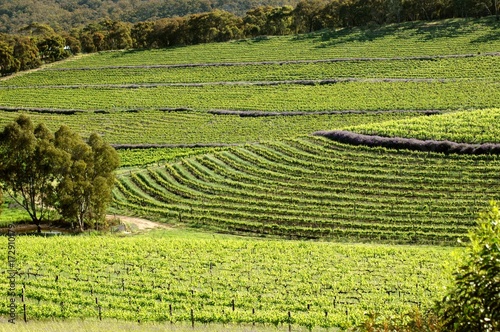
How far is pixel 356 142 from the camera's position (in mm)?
57656

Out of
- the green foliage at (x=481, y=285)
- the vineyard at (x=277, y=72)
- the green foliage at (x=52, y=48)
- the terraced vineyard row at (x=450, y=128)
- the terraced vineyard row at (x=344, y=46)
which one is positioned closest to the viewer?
the green foliage at (x=481, y=285)

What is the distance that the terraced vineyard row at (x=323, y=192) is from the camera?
44.4m

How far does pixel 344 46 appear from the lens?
350 feet

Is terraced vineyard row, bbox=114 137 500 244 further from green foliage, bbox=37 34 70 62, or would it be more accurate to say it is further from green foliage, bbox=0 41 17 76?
green foliage, bbox=37 34 70 62

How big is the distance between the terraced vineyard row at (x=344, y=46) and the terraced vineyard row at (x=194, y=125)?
2760 centimetres

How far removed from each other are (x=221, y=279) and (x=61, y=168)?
16.9 m

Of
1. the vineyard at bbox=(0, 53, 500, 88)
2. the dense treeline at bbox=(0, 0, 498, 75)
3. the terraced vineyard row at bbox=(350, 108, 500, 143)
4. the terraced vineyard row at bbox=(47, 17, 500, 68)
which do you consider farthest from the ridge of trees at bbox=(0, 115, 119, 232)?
the dense treeline at bbox=(0, 0, 498, 75)

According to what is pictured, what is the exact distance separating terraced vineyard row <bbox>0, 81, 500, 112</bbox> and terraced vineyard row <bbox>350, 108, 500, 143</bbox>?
522 inches

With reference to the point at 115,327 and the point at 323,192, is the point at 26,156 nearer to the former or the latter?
the point at 323,192

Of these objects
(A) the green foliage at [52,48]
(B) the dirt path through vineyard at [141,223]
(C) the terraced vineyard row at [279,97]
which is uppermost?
(A) the green foliage at [52,48]

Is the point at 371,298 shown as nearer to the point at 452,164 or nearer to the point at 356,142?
the point at 452,164

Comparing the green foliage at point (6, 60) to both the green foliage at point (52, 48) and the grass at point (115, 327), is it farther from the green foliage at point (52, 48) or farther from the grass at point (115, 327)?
the grass at point (115, 327)

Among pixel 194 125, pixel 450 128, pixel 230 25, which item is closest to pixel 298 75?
pixel 194 125

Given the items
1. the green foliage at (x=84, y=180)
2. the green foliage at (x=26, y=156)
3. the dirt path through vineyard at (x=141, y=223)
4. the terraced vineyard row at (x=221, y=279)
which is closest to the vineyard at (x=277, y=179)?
the terraced vineyard row at (x=221, y=279)
